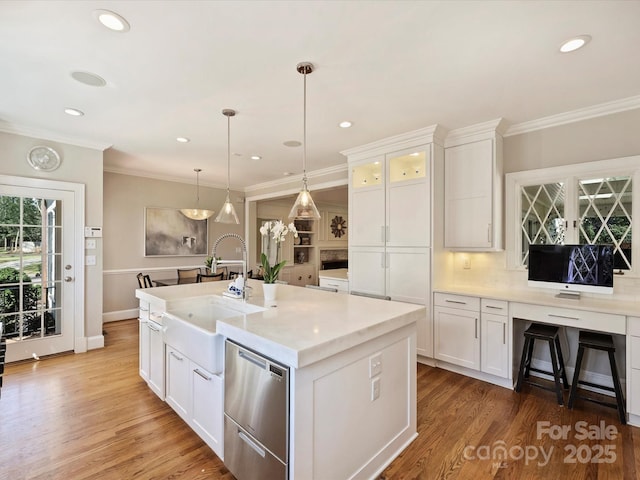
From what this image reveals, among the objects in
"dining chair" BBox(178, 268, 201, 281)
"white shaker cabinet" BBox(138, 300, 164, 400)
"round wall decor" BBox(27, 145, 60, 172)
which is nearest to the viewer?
"white shaker cabinet" BBox(138, 300, 164, 400)

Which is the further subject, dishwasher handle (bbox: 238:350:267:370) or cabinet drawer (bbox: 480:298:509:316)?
cabinet drawer (bbox: 480:298:509:316)

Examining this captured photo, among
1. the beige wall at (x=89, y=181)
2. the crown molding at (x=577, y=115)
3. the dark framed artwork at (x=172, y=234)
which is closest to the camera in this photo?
the crown molding at (x=577, y=115)

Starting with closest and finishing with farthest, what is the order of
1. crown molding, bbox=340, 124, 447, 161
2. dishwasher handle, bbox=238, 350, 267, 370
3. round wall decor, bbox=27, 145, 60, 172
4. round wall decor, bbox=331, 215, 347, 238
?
dishwasher handle, bbox=238, 350, 267, 370 < crown molding, bbox=340, 124, 447, 161 < round wall decor, bbox=27, 145, 60, 172 < round wall decor, bbox=331, 215, 347, 238

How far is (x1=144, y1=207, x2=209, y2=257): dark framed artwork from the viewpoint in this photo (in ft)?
19.2

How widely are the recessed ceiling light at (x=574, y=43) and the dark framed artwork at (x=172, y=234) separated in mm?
6104

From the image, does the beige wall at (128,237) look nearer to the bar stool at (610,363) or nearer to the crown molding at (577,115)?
the crown molding at (577,115)

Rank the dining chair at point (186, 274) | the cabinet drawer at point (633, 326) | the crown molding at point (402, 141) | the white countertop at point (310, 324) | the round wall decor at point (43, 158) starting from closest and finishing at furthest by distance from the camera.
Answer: the white countertop at point (310, 324), the cabinet drawer at point (633, 326), the crown molding at point (402, 141), the round wall decor at point (43, 158), the dining chair at point (186, 274)

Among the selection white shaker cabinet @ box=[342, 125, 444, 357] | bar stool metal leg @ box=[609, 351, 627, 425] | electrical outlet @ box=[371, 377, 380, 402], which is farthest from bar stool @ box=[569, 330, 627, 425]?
electrical outlet @ box=[371, 377, 380, 402]

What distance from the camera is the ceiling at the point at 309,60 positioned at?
1.75m

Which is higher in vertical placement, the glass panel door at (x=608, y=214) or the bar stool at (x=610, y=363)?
the glass panel door at (x=608, y=214)

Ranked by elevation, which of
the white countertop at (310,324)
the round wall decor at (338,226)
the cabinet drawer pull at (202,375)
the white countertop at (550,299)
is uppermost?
the round wall decor at (338,226)

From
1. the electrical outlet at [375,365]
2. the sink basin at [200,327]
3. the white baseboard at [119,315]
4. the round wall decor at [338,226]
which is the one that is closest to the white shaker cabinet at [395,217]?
the electrical outlet at [375,365]

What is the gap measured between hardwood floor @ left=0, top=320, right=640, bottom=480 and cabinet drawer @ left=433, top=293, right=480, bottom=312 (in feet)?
2.47

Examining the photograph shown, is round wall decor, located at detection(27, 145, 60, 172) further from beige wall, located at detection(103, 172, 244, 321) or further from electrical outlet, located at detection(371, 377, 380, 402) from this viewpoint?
electrical outlet, located at detection(371, 377, 380, 402)
